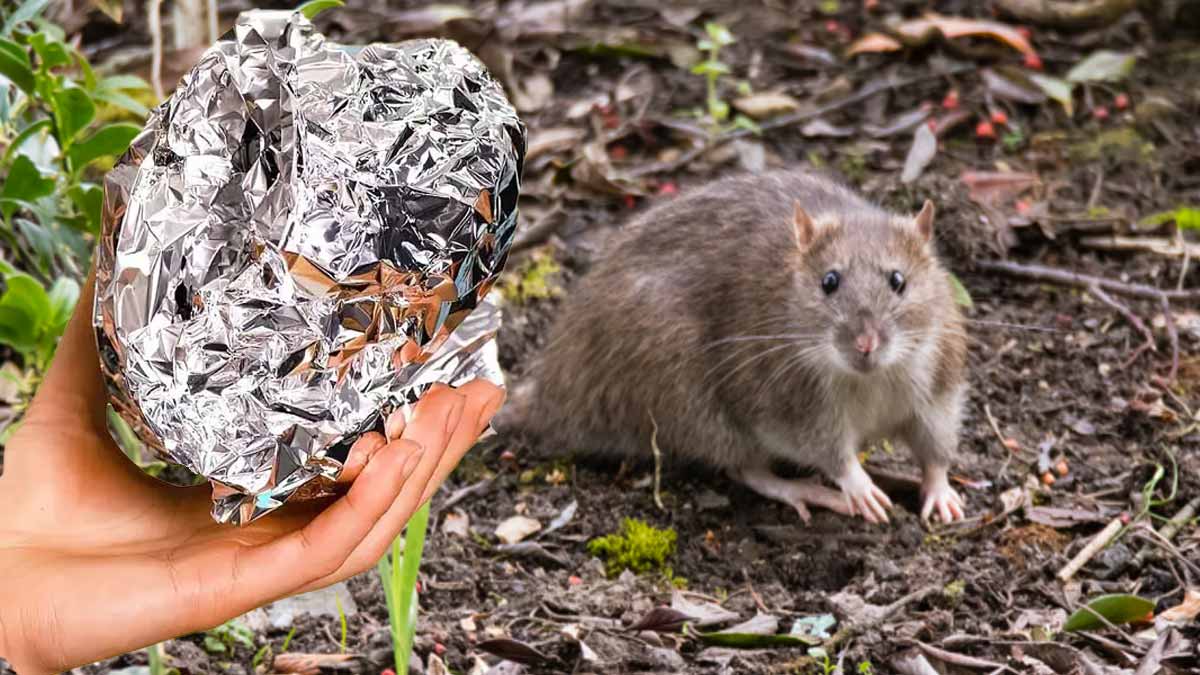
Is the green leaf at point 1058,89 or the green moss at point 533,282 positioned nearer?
the green moss at point 533,282

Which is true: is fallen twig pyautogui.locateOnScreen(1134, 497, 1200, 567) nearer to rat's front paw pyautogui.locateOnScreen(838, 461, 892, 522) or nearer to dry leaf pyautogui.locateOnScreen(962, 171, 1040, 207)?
rat's front paw pyautogui.locateOnScreen(838, 461, 892, 522)

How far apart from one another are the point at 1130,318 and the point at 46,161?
367 centimetres

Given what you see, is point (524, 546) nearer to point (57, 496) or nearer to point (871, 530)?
point (871, 530)

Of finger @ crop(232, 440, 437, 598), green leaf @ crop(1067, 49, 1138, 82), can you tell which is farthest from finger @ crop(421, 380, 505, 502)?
green leaf @ crop(1067, 49, 1138, 82)

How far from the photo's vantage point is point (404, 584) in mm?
3449

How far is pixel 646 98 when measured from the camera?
7477 millimetres

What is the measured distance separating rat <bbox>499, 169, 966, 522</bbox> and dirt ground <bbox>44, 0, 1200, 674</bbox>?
14 centimetres

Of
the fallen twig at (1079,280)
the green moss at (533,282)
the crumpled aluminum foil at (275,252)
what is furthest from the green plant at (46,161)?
the fallen twig at (1079,280)

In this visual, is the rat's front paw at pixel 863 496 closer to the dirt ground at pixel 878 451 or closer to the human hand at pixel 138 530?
the dirt ground at pixel 878 451

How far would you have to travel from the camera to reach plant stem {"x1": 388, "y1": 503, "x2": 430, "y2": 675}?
3.41 metres

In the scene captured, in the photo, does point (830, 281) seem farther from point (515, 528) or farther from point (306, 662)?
point (306, 662)

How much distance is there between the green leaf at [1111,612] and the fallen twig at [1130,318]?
1552 millimetres

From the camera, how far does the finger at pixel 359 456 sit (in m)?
2.84

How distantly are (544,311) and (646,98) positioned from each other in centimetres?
175
